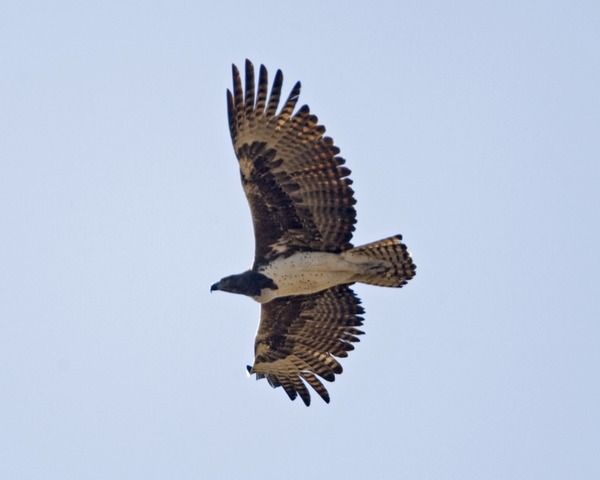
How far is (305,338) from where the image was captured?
1839cm

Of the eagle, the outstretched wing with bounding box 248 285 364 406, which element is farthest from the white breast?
the outstretched wing with bounding box 248 285 364 406

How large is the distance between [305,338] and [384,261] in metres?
1.88

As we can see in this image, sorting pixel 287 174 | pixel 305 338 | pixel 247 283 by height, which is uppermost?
pixel 287 174

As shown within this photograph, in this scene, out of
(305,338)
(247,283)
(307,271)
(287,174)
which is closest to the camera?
(287,174)

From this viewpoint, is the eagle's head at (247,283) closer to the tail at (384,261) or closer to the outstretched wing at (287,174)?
the outstretched wing at (287,174)

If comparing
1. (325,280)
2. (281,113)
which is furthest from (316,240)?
(281,113)

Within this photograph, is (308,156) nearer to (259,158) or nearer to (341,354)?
(259,158)

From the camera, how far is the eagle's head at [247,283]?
17.3m

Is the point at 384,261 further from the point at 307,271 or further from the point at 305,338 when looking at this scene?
the point at 305,338

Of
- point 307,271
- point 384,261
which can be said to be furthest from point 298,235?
point 384,261

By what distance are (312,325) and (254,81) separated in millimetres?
3643

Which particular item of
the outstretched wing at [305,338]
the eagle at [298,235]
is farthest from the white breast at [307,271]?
the outstretched wing at [305,338]

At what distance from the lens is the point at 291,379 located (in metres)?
18.7

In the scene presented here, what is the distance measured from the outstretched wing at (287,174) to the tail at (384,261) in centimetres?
24
